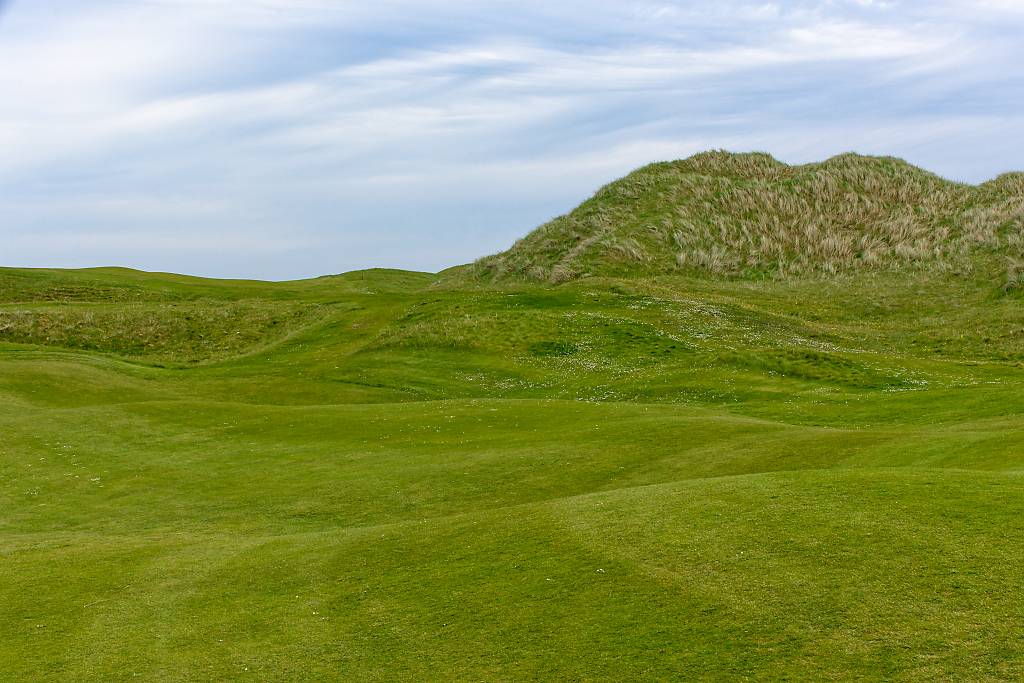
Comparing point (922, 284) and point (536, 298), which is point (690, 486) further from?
point (922, 284)

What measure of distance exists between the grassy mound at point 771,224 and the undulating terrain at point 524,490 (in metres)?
10.5

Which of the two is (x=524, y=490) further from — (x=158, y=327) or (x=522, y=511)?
(x=158, y=327)

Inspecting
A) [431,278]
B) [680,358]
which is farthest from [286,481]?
[431,278]

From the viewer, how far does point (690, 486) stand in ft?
72.1

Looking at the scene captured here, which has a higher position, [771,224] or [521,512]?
[771,224]

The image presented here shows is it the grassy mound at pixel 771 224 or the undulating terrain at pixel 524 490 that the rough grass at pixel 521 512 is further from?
the grassy mound at pixel 771 224

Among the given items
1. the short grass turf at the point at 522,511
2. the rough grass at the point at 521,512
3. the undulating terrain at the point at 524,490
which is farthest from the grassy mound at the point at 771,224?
the rough grass at the point at 521,512

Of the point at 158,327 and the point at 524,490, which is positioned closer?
the point at 524,490

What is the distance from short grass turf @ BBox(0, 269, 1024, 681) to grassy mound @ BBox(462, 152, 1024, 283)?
27.0m

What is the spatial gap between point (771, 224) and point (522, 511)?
86.4 meters

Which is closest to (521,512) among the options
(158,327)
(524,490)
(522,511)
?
(522,511)

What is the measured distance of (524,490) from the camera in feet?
93.0

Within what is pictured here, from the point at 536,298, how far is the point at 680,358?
20112mm

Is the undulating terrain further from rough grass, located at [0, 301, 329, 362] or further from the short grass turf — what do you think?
rough grass, located at [0, 301, 329, 362]
